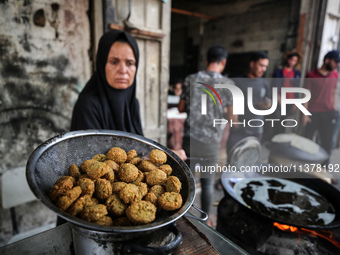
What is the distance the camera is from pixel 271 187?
2.45 m

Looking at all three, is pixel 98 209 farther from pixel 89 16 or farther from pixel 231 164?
pixel 89 16

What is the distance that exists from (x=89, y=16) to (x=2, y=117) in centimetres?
170

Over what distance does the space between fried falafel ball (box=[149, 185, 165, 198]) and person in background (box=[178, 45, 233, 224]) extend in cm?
204

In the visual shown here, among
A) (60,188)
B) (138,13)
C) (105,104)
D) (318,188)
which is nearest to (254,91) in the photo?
(318,188)

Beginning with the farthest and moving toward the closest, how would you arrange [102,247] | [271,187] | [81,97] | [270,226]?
1. [271,187]
2. [81,97]
3. [270,226]
4. [102,247]

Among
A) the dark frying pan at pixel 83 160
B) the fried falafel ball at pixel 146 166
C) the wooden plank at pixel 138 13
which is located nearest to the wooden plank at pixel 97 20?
the wooden plank at pixel 138 13

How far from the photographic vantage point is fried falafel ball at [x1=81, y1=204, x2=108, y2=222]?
0.94 meters

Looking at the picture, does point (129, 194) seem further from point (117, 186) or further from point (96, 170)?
point (96, 170)

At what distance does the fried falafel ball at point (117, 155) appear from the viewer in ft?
4.31

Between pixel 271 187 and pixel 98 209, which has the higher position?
pixel 98 209

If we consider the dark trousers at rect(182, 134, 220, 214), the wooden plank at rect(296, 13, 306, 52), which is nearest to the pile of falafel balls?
the dark trousers at rect(182, 134, 220, 214)

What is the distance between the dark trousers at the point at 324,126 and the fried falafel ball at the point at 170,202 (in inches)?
215

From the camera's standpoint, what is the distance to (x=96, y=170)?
1.12 meters

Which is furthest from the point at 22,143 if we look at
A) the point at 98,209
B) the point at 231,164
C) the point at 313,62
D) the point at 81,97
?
the point at 313,62
